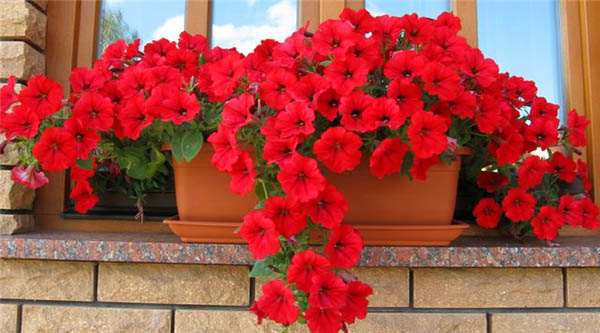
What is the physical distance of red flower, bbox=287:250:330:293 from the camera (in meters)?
0.73

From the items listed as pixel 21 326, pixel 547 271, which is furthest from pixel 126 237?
pixel 547 271

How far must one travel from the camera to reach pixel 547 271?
1.05 m

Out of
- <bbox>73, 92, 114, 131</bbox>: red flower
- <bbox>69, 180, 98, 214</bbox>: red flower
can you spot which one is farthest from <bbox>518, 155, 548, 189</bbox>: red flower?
<bbox>69, 180, 98, 214</bbox>: red flower

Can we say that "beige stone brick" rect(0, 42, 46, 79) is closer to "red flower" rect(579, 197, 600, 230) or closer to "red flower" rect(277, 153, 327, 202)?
"red flower" rect(277, 153, 327, 202)

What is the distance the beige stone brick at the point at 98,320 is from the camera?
1.04 meters

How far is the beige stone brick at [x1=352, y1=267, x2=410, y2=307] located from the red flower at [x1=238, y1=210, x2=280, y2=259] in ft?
1.11

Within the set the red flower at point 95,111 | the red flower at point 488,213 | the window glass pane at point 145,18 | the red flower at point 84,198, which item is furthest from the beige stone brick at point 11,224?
the red flower at point 488,213

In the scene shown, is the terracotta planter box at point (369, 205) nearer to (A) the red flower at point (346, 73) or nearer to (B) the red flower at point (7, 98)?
(A) the red flower at point (346, 73)

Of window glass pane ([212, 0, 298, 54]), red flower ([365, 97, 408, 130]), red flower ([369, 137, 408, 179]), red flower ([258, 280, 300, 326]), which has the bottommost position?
red flower ([258, 280, 300, 326])

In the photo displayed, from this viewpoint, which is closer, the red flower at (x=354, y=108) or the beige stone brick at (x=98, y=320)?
the red flower at (x=354, y=108)

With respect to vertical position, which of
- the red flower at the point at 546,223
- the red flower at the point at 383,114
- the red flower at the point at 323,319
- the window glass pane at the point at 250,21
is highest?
the window glass pane at the point at 250,21

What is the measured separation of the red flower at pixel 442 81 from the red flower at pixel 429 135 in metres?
0.08

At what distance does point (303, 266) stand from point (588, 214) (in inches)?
29.9

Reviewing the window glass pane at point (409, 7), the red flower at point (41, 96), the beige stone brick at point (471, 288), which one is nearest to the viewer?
the red flower at point (41, 96)
